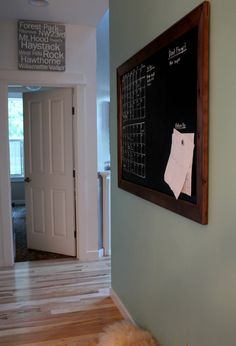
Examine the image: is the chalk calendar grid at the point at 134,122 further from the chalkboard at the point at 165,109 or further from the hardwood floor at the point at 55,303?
the hardwood floor at the point at 55,303

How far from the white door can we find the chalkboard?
149 centimetres

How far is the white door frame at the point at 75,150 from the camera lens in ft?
11.7

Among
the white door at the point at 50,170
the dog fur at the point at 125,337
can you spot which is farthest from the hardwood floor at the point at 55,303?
the white door at the point at 50,170

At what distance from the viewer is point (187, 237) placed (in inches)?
60.7

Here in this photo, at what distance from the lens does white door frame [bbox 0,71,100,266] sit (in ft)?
11.7

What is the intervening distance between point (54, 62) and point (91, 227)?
6.18 feet

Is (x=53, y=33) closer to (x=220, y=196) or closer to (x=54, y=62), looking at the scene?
(x=54, y=62)

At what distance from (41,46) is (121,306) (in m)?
2.68

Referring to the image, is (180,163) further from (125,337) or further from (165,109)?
(125,337)

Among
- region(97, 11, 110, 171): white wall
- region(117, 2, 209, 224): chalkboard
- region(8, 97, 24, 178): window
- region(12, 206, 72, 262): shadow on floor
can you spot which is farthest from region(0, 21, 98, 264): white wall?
region(8, 97, 24, 178): window

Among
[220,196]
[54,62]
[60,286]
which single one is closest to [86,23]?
[54,62]

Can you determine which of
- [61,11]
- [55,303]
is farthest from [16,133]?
[55,303]

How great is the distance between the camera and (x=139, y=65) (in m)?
2.04

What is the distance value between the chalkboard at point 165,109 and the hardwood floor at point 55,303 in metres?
1.07
